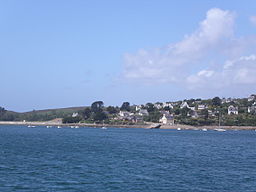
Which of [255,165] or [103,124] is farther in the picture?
[103,124]

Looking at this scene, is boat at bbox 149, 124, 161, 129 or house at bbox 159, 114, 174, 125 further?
house at bbox 159, 114, 174, 125

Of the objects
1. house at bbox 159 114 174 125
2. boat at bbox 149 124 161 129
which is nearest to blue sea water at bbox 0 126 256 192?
boat at bbox 149 124 161 129

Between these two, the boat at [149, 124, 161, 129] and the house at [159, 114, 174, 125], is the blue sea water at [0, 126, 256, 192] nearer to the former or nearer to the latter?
the boat at [149, 124, 161, 129]

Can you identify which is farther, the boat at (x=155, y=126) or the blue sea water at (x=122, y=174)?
the boat at (x=155, y=126)

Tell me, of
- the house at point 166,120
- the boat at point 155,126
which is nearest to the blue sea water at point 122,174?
the boat at point 155,126

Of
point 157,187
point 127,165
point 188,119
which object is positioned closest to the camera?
point 157,187

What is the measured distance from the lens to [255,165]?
39.9 metres

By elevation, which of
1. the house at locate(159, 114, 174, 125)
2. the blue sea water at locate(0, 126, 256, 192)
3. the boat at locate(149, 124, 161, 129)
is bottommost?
the blue sea water at locate(0, 126, 256, 192)

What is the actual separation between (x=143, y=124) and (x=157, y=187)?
163121 millimetres

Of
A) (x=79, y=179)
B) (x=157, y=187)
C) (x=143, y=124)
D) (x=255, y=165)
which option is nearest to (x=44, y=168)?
(x=79, y=179)

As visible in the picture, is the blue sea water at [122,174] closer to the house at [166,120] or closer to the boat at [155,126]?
the boat at [155,126]

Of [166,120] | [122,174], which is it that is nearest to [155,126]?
[166,120]

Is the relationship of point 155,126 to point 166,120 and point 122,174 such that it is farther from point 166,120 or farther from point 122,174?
point 122,174

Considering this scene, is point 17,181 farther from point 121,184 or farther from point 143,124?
point 143,124
